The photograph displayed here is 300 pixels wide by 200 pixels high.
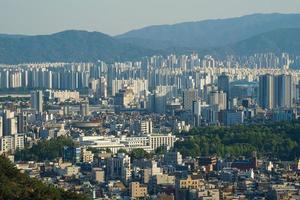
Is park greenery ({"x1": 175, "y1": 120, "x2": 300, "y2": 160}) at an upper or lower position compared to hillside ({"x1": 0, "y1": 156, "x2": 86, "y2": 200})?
lower

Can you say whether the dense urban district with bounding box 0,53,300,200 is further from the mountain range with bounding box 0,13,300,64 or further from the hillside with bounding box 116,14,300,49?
the hillside with bounding box 116,14,300,49

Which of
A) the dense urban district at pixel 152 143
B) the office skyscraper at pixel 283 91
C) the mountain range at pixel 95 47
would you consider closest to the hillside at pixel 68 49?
the mountain range at pixel 95 47

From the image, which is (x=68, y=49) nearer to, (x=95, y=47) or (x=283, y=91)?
(x=95, y=47)

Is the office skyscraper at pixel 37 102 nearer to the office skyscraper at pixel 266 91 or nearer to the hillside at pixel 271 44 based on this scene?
the office skyscraper at pixel 266 91

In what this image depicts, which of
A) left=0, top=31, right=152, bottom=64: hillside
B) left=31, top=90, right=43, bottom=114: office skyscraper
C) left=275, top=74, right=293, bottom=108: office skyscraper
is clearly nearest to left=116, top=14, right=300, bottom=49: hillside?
left=0, top=31, right=152, bottom=64: hillside

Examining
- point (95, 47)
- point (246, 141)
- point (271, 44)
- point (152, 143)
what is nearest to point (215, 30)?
point (271, 44)
